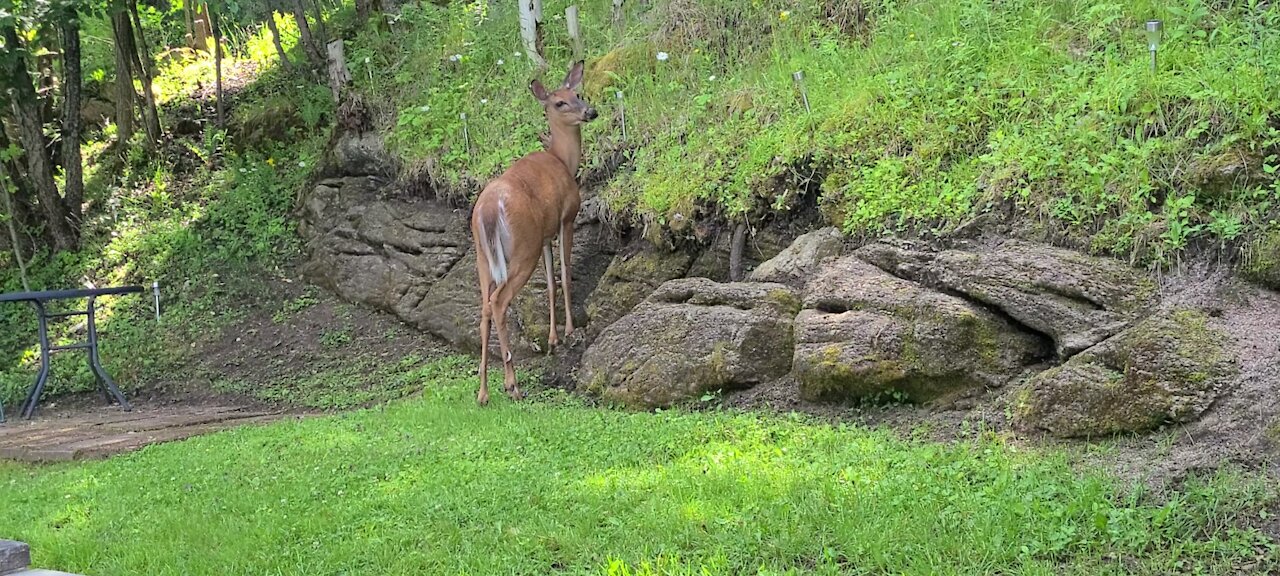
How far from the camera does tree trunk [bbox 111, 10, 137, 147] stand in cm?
1439

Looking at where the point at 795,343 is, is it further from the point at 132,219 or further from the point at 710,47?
the point at 132,219

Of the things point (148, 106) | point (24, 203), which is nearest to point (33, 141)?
point (24, 203)

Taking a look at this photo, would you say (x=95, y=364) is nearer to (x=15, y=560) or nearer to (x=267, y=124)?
(x=267, y=124)

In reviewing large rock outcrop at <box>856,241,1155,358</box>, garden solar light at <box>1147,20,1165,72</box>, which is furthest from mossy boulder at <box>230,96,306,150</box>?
garden solar light at <box>1147,20,1165,72</box>

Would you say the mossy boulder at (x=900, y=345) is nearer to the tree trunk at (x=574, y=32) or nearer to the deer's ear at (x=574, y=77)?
the deer's ear at (x=574, y=77)

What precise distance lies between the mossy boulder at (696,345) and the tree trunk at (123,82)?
1098cm

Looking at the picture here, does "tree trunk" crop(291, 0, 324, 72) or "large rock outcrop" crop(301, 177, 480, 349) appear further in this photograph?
"tree trunk" crop(291, 0, 324, 72)

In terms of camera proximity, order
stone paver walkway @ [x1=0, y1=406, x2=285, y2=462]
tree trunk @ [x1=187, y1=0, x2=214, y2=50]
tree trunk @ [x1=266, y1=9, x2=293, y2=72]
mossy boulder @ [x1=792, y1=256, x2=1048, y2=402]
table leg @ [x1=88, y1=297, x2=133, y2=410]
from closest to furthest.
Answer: mossy boulder @ [x1=792, y1=256, x2=1048, y2=402] < stone paver walkway @ [x1=0, y1=406, x2=285, y2=462] < table leg @ [x1=88, y1=297, x2=133, y2=410] < tree trunk @ [x1=266, y1=9, x2=293, y2=72] < tree trunk @ [x1=187, y1=0, x2=214, y2=50]

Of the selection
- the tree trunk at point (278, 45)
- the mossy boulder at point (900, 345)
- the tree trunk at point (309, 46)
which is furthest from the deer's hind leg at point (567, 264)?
the tree trunk at point (278, 45)

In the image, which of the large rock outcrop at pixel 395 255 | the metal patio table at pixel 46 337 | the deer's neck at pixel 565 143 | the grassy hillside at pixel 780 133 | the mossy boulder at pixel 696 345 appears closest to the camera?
the grassy hillside at pixel 780 133

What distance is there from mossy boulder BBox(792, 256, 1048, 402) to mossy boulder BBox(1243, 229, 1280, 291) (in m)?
1.01

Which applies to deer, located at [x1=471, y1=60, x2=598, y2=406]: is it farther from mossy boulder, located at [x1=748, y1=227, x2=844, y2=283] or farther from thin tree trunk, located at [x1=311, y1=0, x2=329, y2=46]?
thin tree trunk, located at [x1=311, y1=0, x2=329, y2=46]

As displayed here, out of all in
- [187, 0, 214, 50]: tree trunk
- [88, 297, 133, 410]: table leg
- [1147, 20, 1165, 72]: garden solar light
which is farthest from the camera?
[187, 0, 214, 50]: tree trunk

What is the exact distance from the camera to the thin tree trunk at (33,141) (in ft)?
39.1
